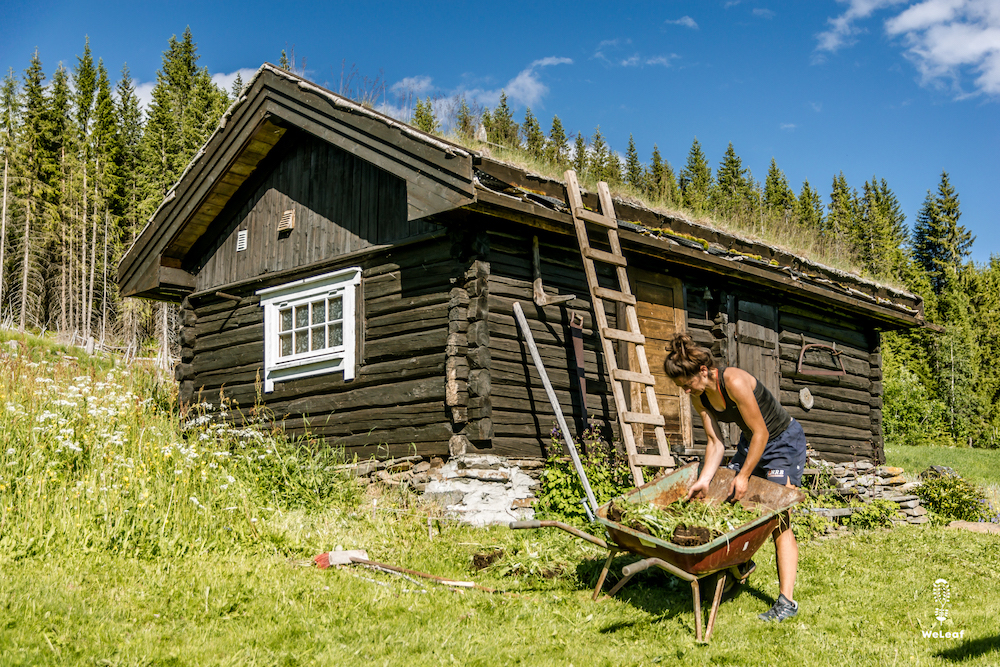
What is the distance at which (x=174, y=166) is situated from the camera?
3347 cm

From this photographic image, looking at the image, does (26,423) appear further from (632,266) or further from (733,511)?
(632,266)

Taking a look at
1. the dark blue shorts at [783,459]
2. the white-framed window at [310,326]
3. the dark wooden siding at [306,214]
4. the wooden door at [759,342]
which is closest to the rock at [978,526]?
the wooden door at [759,342]

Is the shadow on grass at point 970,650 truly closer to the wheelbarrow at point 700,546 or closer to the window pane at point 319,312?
the wheelbarrow at point 700,546

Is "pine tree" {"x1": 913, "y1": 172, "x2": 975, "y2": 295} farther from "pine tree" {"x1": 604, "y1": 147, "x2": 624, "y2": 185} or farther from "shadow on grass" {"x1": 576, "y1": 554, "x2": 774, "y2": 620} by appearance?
"shadow on grass" {"x1": 576, "y1": 554, "x2": 774, "y2": 620}

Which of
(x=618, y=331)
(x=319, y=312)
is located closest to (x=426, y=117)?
(x=319, y=312)

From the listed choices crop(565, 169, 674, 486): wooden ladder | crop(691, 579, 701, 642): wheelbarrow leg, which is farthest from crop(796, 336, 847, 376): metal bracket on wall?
crop(691, 579, 701, 642): wheelbarrow leg

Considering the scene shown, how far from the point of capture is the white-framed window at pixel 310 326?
9555 mm

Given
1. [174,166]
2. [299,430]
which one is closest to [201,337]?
[299,430]

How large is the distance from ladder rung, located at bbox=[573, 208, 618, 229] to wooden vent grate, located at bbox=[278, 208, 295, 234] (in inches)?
163

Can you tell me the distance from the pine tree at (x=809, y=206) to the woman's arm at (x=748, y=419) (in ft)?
142

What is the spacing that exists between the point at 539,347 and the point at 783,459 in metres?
4.04

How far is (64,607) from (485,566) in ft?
9.63

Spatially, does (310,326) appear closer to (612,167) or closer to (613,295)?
(613,295)

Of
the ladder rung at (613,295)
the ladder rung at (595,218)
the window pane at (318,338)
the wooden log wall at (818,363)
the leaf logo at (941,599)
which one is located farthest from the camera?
the wooden log wall at (818,363)
